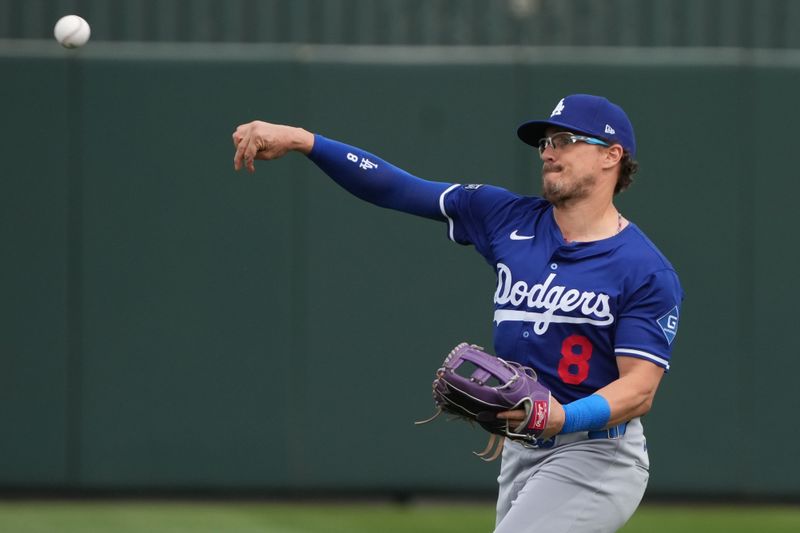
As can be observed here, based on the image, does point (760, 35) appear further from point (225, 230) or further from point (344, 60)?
point (225, 230)

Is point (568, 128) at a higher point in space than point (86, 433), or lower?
higher

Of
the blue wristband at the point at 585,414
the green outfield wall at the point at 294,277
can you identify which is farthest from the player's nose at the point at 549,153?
the green outfield wall at the point at 294,277

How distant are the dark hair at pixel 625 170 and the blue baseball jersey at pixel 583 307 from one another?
0.82 feet

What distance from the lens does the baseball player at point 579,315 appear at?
413 centimetres

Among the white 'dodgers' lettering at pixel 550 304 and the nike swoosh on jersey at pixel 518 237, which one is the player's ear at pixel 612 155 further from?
the white 'dodgers' lettering at pixel 550 304

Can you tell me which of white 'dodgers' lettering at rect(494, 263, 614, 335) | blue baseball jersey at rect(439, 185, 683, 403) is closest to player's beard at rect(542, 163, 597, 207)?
blue baseball jersey at rect(439, 185, 683, 403)

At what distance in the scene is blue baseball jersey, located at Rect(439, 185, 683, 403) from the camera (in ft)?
13.7

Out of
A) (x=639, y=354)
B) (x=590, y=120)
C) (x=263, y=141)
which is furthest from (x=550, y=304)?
(x=263, y=141)

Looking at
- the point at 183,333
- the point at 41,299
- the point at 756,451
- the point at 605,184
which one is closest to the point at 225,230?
the point at 183,333

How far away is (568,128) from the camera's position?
4.39 metres

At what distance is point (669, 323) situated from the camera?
13.9ft

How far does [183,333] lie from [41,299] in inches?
37.5

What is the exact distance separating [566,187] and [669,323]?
0.58 metres

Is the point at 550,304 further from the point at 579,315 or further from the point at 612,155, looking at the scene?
the point at 612,155
